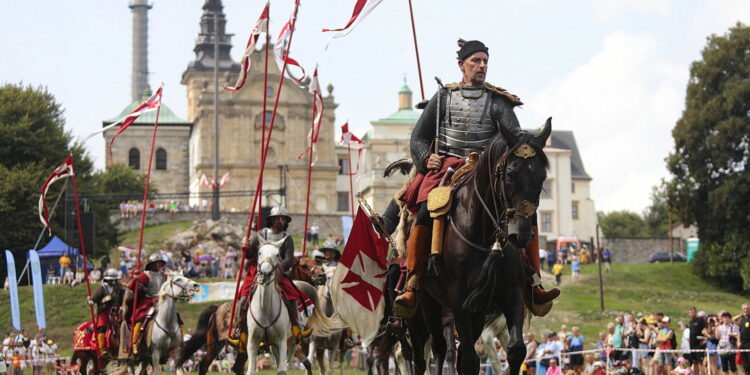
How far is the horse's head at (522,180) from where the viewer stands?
9.90 m

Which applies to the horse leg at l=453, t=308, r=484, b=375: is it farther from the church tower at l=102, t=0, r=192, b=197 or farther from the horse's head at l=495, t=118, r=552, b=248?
the church tower at l=102, t=0, r=192, b=197

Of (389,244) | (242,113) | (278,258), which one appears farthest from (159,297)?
(242,113)

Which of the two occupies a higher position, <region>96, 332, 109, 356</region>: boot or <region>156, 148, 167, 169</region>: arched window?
<region>156, 148, 167, 169</region>: arched window

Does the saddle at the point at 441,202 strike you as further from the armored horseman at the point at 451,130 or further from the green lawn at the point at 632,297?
the green lawn at the point at 632,297

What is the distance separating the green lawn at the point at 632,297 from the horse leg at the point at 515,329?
29.1m

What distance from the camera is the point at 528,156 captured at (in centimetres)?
997

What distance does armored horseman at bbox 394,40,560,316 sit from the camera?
38.3ft

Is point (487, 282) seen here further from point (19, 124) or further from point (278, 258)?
point (19, 124)

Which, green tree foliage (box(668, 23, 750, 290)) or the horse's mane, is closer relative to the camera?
the horse's mane

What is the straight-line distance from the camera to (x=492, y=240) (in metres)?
10.7

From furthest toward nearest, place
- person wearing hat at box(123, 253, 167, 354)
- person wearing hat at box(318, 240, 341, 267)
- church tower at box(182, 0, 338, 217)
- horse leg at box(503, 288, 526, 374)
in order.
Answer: church tower at box(182, 0, 338, 217) < person wearing hat at box(318, 240, 341, 267) < person wearing hat at box(123, 253, 167, 354) < horse leg at box(503, 288, 526, 374)

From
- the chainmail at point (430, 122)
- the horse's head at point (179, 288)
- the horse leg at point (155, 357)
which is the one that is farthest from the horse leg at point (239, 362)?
the chainmail at point (430, 122)

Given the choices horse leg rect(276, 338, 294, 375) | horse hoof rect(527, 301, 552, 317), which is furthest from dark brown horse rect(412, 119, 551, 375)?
horse leg rect(276, 338, 294, 375)

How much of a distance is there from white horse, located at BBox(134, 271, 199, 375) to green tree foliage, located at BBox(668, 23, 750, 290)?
173 ft
